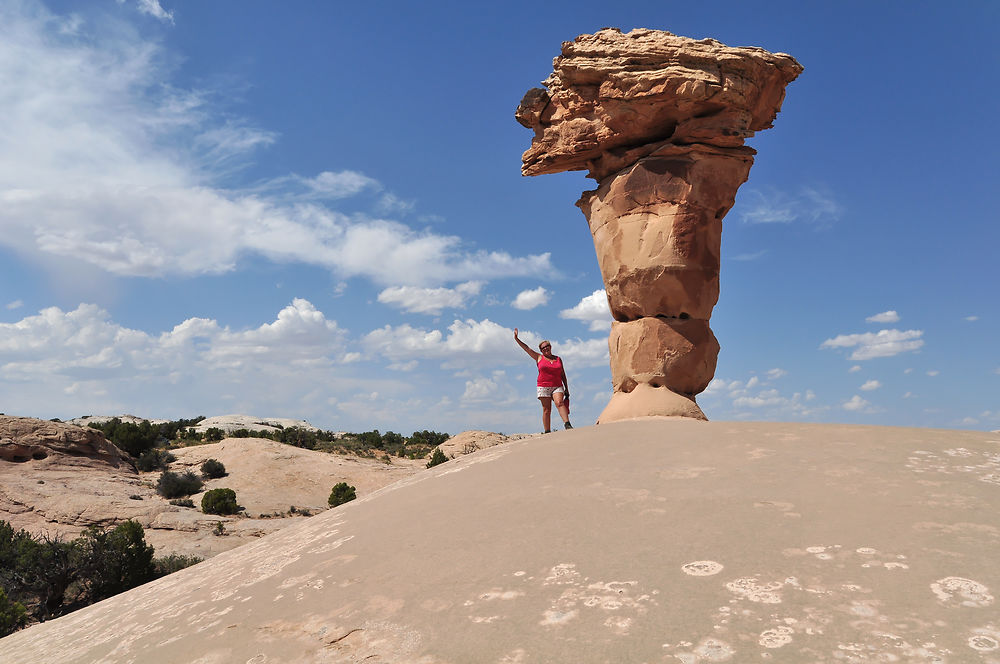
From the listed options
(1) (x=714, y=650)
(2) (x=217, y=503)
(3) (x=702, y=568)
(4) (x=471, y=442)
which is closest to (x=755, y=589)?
(3) (x=702, y=568)

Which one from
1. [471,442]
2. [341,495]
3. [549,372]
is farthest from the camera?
[471,442]

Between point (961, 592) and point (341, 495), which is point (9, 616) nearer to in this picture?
point (341, 495)

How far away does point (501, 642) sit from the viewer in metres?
2.66

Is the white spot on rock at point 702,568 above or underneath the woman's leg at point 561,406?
underneath

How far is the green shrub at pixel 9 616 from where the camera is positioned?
8.98 metres

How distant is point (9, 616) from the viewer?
9.07 metres

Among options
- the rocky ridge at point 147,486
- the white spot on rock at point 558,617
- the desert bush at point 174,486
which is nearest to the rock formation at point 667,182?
the rocky ridge at point 147,486

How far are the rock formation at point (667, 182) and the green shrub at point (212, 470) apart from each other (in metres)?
Result: 18.0

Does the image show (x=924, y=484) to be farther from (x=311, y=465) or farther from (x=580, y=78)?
(x=311, y=465)

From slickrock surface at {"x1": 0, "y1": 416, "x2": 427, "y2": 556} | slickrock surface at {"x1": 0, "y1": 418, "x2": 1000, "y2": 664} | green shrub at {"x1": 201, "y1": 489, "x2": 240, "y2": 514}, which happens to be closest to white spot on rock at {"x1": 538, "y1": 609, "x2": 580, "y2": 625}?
slickrock surface at {"x1": 0, "y1": 418, "x2": 1000, "y2": 664}

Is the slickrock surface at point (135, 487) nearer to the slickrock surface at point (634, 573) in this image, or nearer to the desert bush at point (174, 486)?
the desert bush at point (174, 486)

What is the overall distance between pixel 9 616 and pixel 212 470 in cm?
1458

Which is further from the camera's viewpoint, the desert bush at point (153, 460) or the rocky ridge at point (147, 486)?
the desert bush at point (153, 460)

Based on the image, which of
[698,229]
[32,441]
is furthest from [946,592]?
[32,441]
